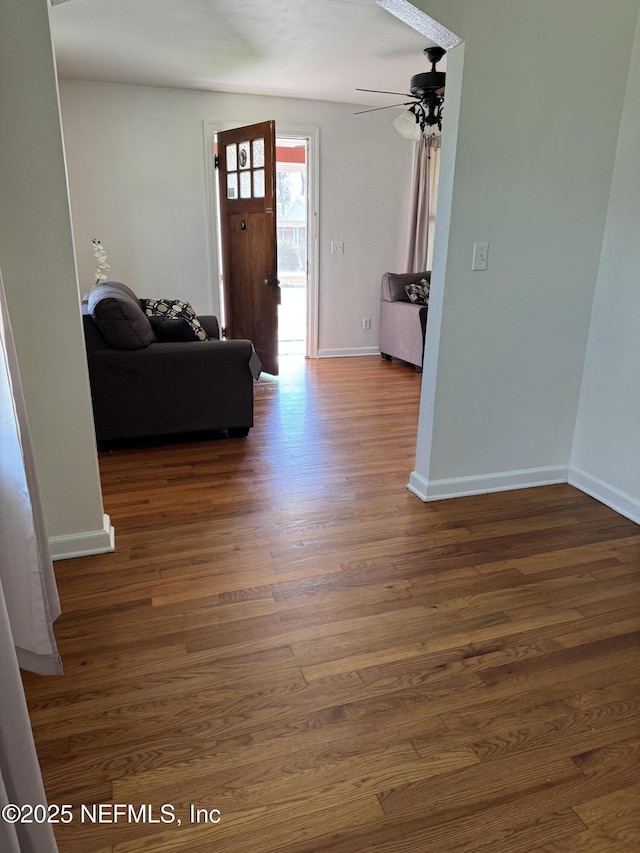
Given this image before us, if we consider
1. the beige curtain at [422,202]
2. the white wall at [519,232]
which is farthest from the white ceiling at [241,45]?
the white wall at [519,232]

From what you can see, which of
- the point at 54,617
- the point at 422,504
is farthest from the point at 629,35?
the point at 54,617

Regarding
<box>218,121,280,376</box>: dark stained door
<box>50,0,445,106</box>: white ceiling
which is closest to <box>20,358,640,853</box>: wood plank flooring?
<box>218,121,280,376</box>: dark stained door

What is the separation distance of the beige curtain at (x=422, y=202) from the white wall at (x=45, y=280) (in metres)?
4.60

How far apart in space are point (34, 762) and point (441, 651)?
1.27 m

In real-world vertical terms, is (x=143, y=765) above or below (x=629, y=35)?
below

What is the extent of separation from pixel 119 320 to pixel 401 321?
10.3 feet

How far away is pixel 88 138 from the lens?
16.8 ft

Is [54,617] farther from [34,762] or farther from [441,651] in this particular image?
[441,651]

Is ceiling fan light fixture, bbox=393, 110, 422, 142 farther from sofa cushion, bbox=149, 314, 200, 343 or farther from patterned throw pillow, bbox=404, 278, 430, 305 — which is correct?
sofa cushion, bbox=149, 314, 200, 343

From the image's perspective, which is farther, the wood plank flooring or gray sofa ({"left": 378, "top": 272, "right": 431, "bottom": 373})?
gray sofa ({"left": 378, "top": 272, "right": 431, "bottom": 373})

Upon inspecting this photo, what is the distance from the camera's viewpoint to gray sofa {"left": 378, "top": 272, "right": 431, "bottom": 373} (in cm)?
552

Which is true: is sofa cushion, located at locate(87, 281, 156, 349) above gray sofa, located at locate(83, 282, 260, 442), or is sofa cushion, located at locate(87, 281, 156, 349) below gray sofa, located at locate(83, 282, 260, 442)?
above

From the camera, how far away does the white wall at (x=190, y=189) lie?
516cm

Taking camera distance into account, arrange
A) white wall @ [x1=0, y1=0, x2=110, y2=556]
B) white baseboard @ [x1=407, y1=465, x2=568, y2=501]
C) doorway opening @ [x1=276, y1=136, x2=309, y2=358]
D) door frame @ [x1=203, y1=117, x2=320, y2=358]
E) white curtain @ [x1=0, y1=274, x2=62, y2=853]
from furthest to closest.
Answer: doorway opening @ [x1=276, y1=136, x2=309, y2=358]
door frame @ [x1=203, y1=117, x2=320, y2=358]
white baseboard @ [x1=407, y1=465, x2=568, y2=501]
white wall @ [x1=0, y1=0, x2=110, y2=556]
white curtain @ [x1=0, y1=274, x2=62, y2=853]
